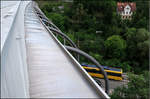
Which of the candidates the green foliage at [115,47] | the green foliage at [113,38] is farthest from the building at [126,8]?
the green foliage at [115,47]

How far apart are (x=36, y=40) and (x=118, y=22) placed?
99.4 inches

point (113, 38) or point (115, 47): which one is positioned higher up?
point (113, 38)

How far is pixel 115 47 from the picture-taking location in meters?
4.83

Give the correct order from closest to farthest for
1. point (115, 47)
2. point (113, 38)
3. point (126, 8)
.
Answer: point (126, 8) → point (113, 38) → point (115, 47)

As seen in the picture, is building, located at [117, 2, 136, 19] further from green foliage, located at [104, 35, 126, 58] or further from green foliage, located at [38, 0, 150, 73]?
green foliage, located at [104, 35, 126, 58]

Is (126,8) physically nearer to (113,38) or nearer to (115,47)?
(113,38)

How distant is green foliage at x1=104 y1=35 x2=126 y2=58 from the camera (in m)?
4.43

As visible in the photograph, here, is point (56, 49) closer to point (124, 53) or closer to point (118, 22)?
point (118, 22)

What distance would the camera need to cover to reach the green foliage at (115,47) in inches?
174

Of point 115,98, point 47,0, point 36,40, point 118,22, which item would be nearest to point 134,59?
point 118,22

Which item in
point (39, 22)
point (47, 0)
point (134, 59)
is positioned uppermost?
point (47, 0)

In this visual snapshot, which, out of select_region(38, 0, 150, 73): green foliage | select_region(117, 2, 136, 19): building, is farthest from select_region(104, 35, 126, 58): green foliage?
select_region(117, 2, 136, 19): building

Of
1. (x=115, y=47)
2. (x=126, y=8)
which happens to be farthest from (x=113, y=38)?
(x=126, y=8)

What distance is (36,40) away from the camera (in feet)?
3.63
